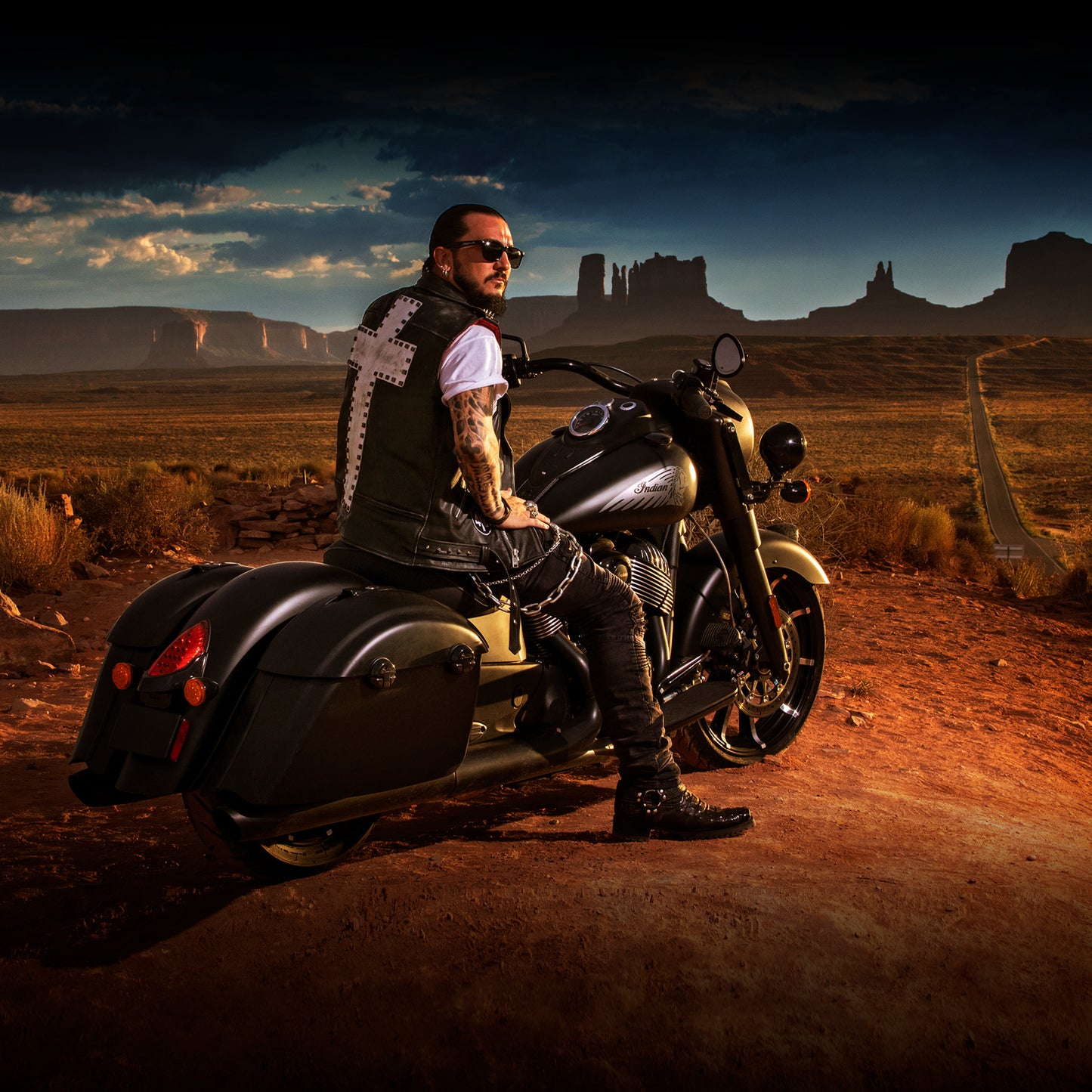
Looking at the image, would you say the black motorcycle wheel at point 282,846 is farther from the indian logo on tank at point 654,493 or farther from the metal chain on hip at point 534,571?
the indian logo on tank at point 654,493

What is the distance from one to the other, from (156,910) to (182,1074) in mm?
885

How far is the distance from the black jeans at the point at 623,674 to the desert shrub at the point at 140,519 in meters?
8.71

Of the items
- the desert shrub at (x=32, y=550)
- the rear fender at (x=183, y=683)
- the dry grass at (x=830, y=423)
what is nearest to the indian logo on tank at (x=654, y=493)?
the rear fender at (x=183, y=683)

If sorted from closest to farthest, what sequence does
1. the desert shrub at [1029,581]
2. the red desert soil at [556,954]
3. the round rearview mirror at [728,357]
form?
the red desert soil at [556,954] → the round rearview mirror at [728,357] → the desert shrub at [1029,581]

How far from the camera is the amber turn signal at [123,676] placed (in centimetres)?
286

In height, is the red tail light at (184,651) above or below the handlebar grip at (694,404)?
below

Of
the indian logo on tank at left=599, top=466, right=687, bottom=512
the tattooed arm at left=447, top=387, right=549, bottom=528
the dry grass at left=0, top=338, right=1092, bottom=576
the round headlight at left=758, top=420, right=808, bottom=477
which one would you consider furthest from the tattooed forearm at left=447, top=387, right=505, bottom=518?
the dry grass at left=0, top=338, right=1092, bottom=576

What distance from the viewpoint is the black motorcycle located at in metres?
2.63

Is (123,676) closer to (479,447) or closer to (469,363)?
(479,447)

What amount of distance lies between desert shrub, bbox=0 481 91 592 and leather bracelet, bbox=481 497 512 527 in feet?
24.2

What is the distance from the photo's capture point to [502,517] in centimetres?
300

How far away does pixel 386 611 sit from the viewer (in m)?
2.79

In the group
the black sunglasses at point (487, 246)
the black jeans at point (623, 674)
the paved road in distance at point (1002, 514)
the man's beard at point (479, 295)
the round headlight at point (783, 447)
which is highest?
the black sunglasses at point (487, 246)

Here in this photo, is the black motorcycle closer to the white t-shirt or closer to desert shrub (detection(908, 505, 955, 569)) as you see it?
the white t-shirt
